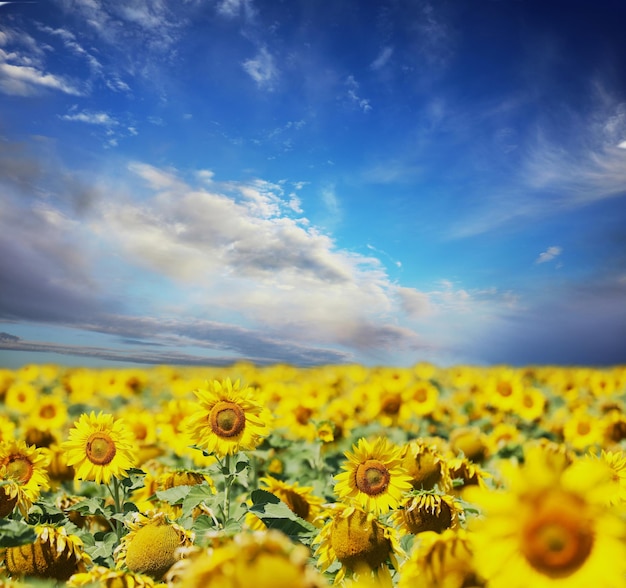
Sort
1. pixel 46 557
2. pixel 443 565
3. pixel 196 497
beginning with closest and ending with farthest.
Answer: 1. pixel 443 565
2. pixel 46 557
3. pixel 196 497

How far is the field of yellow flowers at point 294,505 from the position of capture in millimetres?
1896

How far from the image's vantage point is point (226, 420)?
13.3ft

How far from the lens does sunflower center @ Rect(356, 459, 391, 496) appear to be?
3.73 meters

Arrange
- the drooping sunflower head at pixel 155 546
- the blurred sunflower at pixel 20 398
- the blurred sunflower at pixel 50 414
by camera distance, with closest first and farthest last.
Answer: the drooping sunflower head at pixel 155 546 < the blurred sunflower at pixel 50 414 < the blurred sunflower at pixel 20 398

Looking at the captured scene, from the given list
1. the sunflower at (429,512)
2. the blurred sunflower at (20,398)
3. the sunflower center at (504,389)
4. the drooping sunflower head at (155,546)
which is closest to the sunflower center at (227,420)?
the drooping sunflower head at (155,546)

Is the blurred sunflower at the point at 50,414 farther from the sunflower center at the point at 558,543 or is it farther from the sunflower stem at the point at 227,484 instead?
the sunflower center at the point at 558,543

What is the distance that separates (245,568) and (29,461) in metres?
3.40

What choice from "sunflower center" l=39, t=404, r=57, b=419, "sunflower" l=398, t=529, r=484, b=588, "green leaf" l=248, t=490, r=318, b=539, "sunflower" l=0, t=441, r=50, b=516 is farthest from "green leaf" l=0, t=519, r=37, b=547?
"sunflower center" l=39, t=404, r=57, b=419

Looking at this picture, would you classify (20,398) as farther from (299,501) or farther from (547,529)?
(547,529)

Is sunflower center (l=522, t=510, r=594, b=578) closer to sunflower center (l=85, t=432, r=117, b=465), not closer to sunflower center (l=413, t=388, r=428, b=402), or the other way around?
sunflower center (l=85, t=432, r=117, b=465)

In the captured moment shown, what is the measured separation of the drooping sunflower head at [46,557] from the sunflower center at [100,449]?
103 cm

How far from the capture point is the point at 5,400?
41.2ft

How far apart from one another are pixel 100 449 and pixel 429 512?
233cm

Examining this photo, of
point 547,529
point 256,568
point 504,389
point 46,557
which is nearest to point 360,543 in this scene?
point 547,529
